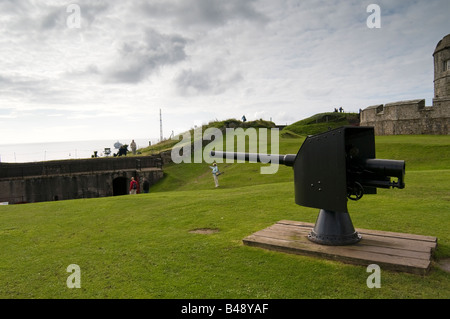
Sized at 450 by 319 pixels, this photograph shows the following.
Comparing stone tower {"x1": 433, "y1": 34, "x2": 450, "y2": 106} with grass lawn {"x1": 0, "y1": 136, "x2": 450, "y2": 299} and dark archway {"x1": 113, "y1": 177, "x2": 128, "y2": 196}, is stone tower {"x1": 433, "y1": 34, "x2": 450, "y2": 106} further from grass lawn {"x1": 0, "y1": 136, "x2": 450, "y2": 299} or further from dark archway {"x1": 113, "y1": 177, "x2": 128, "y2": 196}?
dark archway {"x1": 113, "y1": 177, "x2": 128, "y2": 196}

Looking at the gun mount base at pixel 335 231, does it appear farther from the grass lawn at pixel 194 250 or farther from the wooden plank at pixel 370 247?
the grass lawn at pixel 194 250

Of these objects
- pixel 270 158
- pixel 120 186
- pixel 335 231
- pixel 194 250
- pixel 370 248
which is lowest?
pixel 120 186

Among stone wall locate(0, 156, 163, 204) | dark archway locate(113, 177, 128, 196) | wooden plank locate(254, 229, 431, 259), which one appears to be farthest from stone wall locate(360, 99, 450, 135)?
wooden plank locate(254, 229, 431, 259)

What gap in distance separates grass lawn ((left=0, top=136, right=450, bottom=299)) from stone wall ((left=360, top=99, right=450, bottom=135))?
66.1ft

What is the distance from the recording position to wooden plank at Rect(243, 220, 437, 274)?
4198mm

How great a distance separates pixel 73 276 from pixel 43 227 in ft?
13.9

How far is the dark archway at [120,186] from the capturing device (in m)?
31.0

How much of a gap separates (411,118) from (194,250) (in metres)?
30.9

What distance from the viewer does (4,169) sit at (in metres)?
26.8

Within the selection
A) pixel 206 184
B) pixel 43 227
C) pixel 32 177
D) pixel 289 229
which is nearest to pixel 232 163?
pixel 206 184

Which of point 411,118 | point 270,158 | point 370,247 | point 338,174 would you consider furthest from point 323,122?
point 338,174

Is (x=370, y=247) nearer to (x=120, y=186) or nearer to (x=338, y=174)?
(x=338, y=174)

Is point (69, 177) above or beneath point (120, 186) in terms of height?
above

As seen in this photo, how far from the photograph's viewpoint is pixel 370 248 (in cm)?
473
